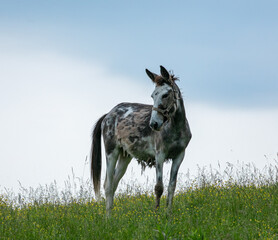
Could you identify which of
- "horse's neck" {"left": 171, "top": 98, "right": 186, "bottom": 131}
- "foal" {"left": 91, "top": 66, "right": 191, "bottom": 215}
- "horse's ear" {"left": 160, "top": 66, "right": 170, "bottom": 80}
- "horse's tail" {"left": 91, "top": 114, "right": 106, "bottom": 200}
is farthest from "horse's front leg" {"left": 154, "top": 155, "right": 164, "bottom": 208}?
"horse's tail" {"left": 91, "top": 114, "right": 106, "bottom": 200}

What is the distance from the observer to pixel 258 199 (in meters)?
8.74

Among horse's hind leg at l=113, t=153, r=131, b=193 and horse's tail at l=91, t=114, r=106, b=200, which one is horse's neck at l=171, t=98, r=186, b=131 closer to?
horse's hind leg at l=113, t=153, r=131, b=193

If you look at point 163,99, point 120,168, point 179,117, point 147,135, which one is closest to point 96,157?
point 120,168

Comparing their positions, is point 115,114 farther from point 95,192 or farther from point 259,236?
point 259,236

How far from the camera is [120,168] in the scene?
968 cm

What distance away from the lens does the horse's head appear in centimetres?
735

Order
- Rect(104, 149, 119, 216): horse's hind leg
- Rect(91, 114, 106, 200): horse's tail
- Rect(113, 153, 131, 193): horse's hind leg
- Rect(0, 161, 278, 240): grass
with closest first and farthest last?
1. Rect(0, 161, 278, 240): grass
2. Rect(104, 149, 119, 216): horse's hind leg
3. Rect(113, 153, 131, 193): horse's hind leg
4. Rect(91, 114, 106, 200): horse's tail

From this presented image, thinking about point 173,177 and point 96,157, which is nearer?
point 173,177

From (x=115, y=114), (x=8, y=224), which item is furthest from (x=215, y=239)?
(x=115, y=114)

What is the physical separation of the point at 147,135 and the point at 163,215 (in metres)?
2.14

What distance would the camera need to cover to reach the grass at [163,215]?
20.8 ft

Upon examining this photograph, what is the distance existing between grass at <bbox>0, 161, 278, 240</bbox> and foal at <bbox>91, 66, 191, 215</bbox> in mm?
607

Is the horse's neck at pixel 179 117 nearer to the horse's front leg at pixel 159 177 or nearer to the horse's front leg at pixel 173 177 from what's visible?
the horse's front leg at pixel 173 177

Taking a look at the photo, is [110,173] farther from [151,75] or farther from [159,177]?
[151,75]
